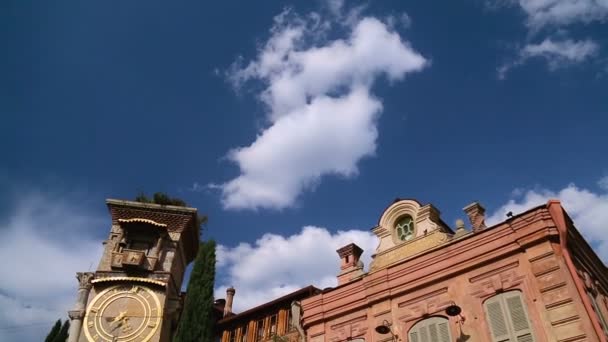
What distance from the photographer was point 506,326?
12.8m

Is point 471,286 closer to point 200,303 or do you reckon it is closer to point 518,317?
point 518,317

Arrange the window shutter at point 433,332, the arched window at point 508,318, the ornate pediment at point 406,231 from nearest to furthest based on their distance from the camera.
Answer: the arched window at point 508,318
the window shutter at point 433,332
the ornate pediment at point 406,231

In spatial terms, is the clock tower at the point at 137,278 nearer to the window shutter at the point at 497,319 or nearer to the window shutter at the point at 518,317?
the window shutter at the point at 497,319

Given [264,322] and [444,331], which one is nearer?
[444,331]

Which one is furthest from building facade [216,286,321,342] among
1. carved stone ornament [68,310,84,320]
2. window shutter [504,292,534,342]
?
window shutter [504,292,534,342]

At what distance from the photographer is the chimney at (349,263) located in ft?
60.6

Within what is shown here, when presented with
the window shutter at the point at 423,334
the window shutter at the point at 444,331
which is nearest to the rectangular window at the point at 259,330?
the window shutter at the point at 423,334

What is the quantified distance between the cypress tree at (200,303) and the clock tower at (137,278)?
164 centimetres

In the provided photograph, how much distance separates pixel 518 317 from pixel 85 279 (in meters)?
19.9

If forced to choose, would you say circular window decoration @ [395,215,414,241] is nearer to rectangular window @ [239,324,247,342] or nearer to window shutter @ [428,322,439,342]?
window shutter @ [428,322,439,342]

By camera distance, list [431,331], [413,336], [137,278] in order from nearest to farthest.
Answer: [431,331] → [413,336] → [137,278]

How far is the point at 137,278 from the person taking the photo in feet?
76.6

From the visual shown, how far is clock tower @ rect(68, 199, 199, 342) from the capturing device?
2211 centimetres

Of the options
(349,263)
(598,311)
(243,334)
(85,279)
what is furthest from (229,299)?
(598,311)
